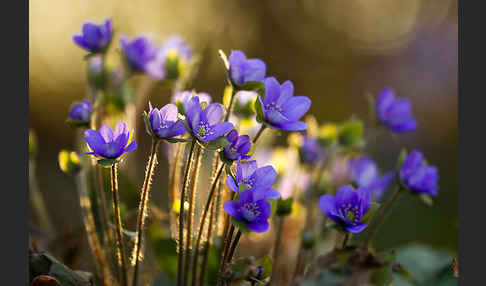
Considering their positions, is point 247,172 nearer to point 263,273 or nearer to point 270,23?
point 263,273

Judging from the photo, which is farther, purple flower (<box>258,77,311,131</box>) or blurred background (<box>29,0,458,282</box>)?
blurred background (<box>29,0,458,282</box>)

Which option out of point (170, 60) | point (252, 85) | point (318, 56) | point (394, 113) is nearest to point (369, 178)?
point (394, 113)

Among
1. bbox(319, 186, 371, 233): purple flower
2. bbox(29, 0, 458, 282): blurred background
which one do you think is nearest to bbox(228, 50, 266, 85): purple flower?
bbox(319, 186, 371, 233): purple flower

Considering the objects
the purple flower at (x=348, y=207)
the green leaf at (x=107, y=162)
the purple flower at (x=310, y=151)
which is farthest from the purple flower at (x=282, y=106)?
the purple flower at (x=310, y=151)

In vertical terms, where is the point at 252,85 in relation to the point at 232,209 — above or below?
above

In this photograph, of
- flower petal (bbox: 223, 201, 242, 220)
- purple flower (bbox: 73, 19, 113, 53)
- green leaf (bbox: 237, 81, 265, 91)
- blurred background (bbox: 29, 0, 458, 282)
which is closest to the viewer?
flower petal (bbox: 223, 201, 242, 220)

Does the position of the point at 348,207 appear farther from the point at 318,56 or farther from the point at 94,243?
Answer: the point at 318,56

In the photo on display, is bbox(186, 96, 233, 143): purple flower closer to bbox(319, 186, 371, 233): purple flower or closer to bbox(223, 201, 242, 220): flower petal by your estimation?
bbox(223, 201, 242, 220): flower petal
